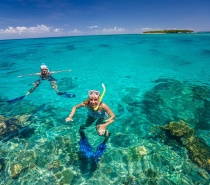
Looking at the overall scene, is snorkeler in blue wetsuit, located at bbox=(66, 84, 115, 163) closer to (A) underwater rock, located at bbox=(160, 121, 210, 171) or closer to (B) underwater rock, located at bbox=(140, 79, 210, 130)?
(A) underwater rock, located at bbox=(160, 121, 210, 171)

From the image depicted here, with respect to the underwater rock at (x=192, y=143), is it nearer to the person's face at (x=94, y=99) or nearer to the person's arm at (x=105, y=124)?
the person's arm at (x=105, y=124)

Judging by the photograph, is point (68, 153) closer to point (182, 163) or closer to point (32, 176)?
point (32, 176)

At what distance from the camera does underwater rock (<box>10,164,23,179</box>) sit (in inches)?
232

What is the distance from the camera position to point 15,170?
6062mm

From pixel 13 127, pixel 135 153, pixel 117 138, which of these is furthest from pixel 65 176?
pixel 13 127

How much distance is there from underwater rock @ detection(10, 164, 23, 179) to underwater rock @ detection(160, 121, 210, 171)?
5.75 metres

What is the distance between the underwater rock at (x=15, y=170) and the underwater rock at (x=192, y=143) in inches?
226

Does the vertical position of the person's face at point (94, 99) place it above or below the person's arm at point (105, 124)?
above

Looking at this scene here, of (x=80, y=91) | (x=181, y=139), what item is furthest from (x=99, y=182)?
(x=80, y=91)

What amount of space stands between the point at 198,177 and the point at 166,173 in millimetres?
944

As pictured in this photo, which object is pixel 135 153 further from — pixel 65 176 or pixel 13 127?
pixel 13 127

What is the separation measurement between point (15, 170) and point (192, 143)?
634cm

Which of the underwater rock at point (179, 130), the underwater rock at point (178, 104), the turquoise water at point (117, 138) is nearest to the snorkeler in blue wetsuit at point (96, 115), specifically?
the turquoise water at point (117, 138)

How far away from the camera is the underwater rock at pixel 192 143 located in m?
6.30
